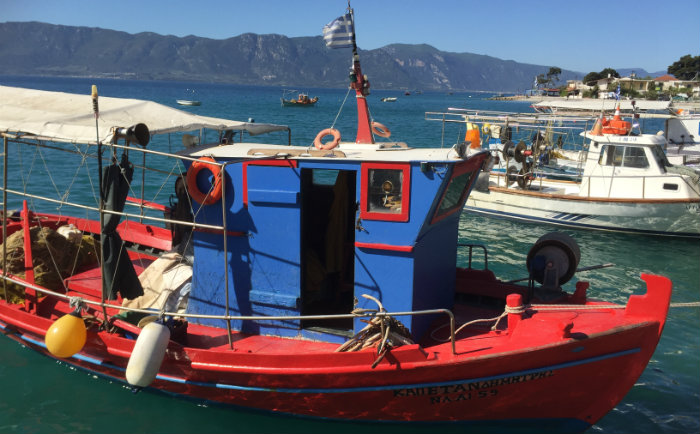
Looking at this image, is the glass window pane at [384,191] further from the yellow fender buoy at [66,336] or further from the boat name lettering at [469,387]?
the yellow fender buoy at [66,336]

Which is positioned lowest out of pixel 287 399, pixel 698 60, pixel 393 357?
pixel 287 399

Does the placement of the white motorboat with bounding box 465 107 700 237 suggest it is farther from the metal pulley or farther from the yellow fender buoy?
the yellow fender buoy

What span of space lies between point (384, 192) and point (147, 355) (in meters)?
3.29

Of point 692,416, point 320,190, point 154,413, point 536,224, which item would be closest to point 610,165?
point 536,224

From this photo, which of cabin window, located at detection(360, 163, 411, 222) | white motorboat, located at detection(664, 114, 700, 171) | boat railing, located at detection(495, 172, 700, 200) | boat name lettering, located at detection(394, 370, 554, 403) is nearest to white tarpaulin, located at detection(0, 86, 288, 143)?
cabin window, located at detection(360, 163, 411, 222)

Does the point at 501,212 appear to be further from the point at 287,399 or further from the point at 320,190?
the point at 287,399

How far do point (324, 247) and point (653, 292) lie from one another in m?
4.17

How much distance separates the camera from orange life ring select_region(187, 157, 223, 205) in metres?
7.40

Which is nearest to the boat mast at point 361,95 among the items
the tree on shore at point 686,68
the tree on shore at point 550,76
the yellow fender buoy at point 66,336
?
the yellow fender buoy at point 66,336

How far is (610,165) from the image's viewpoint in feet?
63.4

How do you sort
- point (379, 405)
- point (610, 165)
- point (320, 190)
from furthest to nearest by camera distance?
point (610, 165) < point (320, 190) < point (379, 405)

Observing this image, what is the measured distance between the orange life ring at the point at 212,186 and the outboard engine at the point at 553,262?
4.40 m

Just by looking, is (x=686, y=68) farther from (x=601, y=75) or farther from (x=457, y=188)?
(x=457, y=188)

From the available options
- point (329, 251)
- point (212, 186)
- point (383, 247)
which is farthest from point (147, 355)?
point (383, 247)
